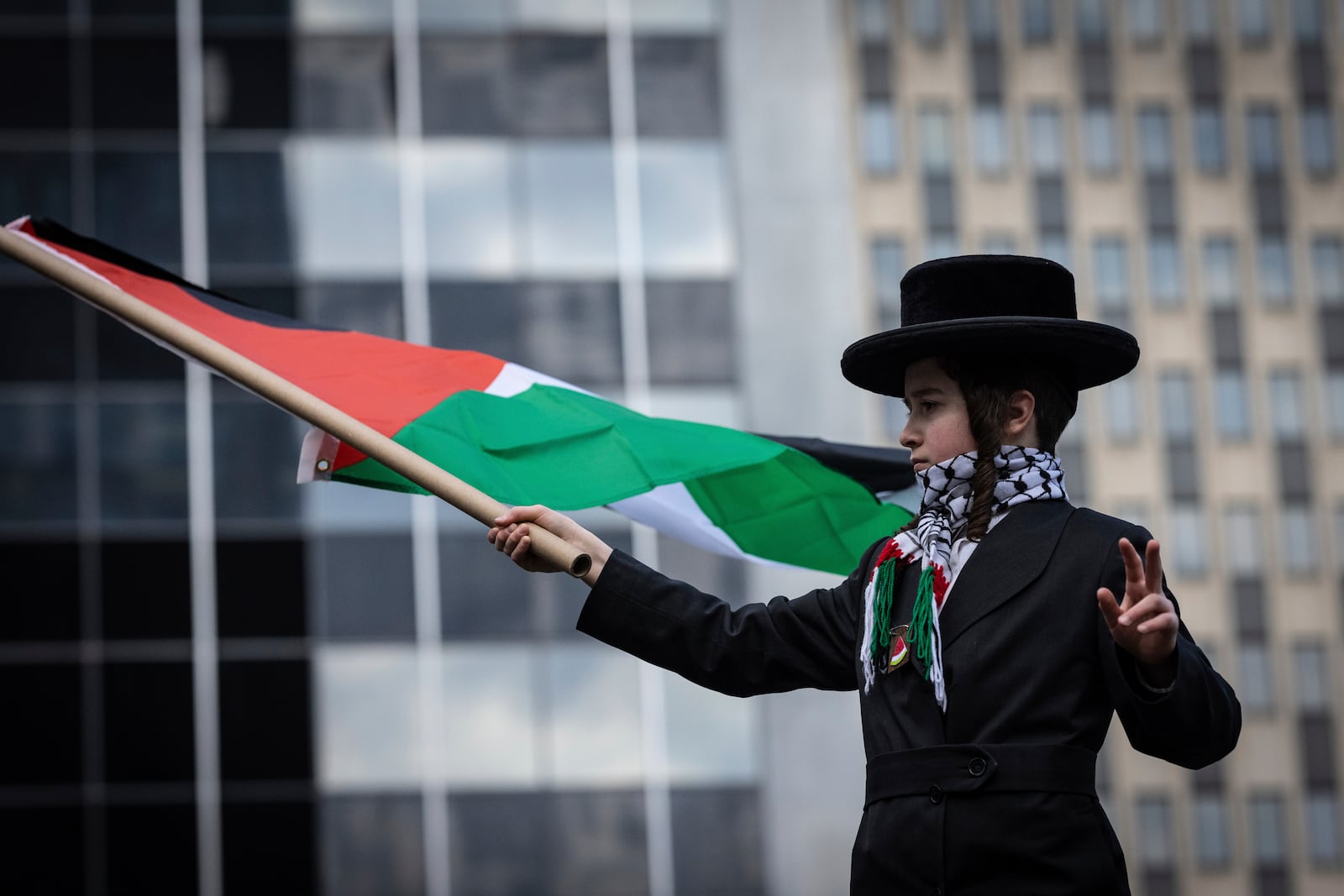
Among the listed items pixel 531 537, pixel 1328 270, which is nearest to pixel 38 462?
pixel 531 537

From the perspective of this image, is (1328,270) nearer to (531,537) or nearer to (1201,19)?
(1201,19)

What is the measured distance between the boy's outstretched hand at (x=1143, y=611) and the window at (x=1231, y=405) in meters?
40.8

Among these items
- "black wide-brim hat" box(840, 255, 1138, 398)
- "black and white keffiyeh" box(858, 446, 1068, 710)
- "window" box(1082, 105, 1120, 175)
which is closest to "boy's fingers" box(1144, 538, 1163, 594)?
"black and white keffiyeh" box(858, 446, 1068, 710)

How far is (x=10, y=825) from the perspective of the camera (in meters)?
18.0

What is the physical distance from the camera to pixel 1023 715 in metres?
3.73

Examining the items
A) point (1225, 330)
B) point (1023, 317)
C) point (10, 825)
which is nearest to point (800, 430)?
point (10, 825)

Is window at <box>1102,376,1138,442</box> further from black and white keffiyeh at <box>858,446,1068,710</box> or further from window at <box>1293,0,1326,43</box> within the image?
black and white keffiyeh at <box>858,446,1068,710</box>

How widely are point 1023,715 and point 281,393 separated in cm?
195

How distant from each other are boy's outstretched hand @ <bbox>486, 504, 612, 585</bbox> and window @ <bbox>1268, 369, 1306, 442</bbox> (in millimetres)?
40923

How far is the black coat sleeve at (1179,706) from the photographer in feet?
11.7

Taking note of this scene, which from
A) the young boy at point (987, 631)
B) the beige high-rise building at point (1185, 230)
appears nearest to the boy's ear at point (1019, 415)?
the young boy at point (987, 631)

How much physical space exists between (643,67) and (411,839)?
8.05m

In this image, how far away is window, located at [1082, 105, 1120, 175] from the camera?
42312 mm

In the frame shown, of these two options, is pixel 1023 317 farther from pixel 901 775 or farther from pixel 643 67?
pixel 643 67
